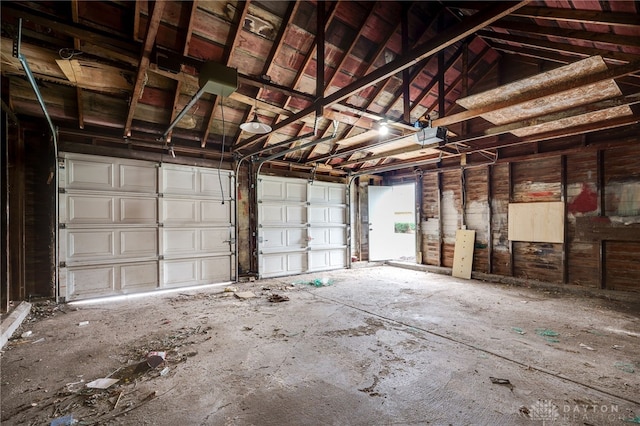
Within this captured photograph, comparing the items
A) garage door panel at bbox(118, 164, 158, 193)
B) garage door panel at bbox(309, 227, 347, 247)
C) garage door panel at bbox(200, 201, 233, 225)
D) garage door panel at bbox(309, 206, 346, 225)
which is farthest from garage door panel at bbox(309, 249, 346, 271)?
garage door panel at bbox(118, 164, 158, 193)

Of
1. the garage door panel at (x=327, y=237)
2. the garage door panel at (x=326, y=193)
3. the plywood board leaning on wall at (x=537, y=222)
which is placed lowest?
the garage door panel at (x=327, y=237)

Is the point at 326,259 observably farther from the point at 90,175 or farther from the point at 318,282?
the point at 90,175

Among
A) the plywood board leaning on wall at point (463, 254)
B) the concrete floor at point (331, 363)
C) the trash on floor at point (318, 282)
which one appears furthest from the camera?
the plywood board leaning on wall at point (463, 254)

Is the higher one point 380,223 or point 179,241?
point 380,223

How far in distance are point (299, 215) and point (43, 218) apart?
4.84 m

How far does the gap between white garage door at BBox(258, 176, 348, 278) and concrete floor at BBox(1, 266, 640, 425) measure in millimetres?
2286

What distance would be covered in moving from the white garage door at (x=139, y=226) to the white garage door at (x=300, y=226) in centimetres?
85

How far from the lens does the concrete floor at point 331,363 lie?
205cm

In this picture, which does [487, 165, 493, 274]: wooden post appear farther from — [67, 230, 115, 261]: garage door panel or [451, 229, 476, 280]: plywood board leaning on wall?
[67, 230, 115, 261]: garage door panel

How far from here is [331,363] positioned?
9.00 ft

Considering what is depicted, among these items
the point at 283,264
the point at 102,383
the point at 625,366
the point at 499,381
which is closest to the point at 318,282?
the point at 283,264

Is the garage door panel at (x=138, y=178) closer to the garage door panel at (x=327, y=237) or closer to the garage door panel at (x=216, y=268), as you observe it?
the garage door panel at (x=216, y=268)

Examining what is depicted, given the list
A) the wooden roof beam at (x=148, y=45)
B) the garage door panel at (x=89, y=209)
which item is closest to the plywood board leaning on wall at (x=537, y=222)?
the wooden roof beam at (x=148, y=45)

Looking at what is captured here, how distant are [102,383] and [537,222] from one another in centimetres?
749
